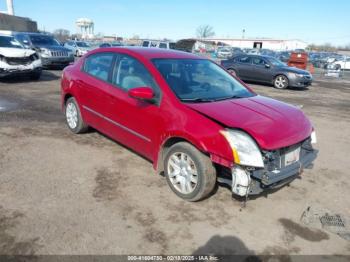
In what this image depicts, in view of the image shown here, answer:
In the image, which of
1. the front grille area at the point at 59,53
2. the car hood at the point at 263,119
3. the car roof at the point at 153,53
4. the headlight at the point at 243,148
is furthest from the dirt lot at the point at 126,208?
the front grille area at the point at 59,53

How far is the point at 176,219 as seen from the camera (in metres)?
3.61

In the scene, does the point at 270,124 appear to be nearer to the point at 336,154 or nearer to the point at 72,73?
the point at 336,154

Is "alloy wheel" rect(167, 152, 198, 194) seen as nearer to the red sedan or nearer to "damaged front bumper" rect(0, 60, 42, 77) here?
the red sedan

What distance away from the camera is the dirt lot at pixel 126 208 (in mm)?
3184

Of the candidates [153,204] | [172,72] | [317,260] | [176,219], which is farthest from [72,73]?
[317,260]

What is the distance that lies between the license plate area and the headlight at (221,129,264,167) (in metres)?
0.49

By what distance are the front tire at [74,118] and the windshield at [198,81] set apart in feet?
7.16

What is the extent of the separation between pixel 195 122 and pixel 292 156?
4.03 ft

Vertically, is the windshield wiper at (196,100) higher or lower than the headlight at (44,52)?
higher

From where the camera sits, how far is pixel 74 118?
6.21 m

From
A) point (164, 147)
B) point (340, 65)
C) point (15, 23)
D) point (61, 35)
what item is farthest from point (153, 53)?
point (61, 35)

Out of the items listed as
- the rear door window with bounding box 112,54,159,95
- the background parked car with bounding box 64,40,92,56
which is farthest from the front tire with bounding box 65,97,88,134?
the background parked car with bounding box 64,40,92,56

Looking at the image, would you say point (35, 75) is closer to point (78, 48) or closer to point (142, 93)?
point (142, 93)

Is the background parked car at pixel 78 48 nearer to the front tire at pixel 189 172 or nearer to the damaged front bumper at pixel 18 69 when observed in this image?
the damaged front bumper at pixel 18 69
